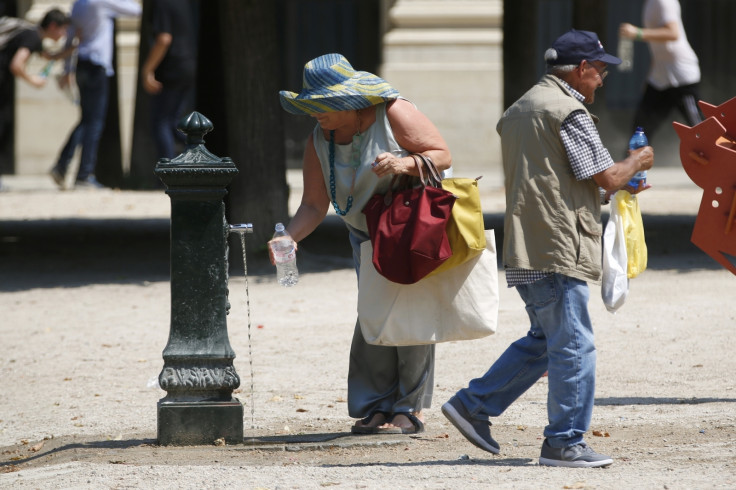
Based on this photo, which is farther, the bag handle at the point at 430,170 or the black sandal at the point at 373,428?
the black sandal at the point at 373,428

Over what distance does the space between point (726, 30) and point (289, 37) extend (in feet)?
24.8

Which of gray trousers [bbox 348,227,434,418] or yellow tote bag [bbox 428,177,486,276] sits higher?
yellow tote bag [bbox 428,177,486,276]

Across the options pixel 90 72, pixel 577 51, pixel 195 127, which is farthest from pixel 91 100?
pixel 577 51

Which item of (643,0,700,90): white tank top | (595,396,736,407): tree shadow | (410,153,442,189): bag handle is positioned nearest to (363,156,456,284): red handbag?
(410,153,442,189): bag handle

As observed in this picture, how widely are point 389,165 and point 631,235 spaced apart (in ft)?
3.36

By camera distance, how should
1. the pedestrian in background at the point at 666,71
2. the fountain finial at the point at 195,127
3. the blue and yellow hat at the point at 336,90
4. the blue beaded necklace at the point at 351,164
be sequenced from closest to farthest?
the blue and yellow hat at the point at 336,90 → the blue beaded necklace at the point at 351,164 → the fountain finial at the point at 195,127 → the pedestrian in background at the point at 666,71

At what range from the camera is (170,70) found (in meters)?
15.6

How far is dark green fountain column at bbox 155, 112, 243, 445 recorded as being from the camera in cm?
544

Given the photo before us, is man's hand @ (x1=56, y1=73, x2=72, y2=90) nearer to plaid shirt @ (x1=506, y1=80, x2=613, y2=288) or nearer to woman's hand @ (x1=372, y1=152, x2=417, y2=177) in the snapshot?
woman's hand @ (x1=372, y1=152, x2=417, y2=177)

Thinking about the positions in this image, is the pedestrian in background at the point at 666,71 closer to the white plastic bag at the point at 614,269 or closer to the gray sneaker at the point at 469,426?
the white plastic bag at the point at 614,269

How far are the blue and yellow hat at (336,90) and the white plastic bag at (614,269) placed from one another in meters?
1.07

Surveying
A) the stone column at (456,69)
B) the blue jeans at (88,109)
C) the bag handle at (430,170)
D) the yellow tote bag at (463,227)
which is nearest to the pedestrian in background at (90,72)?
the blue jeans at (88,109)

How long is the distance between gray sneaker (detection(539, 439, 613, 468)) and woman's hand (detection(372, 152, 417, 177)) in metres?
1.21

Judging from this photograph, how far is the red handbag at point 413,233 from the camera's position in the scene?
495 cm
